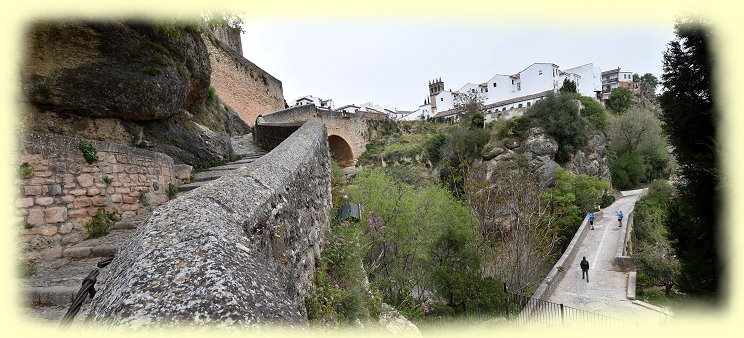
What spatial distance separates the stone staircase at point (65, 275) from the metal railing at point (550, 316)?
9.00 metres

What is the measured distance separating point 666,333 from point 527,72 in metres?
46.7

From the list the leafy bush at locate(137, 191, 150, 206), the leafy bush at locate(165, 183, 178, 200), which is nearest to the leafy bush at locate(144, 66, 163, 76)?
the leafy bush at locate(165, 183, 178, 200)

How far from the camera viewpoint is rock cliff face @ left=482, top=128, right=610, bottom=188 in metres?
22.6

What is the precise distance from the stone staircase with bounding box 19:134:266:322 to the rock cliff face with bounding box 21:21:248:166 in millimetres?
1882

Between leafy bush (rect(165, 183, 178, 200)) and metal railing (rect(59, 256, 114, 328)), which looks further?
leafy bush (rect(165, 183, 178, 200))

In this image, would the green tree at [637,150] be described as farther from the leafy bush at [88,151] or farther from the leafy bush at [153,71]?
the leafy bush at [88,151]

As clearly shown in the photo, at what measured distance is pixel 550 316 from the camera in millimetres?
10609

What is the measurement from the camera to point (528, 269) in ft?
38.5

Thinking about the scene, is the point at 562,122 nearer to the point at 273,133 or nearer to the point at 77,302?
the point at 273,133

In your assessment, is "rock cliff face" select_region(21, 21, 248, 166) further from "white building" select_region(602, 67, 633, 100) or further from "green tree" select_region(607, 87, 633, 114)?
"white building" select_region(602, 67, 633, 100)

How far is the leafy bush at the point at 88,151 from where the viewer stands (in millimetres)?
4539

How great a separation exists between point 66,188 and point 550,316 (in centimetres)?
1175

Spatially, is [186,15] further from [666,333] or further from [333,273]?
[666,333]

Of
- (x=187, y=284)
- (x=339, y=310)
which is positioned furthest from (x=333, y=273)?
(x=187, y=284)
